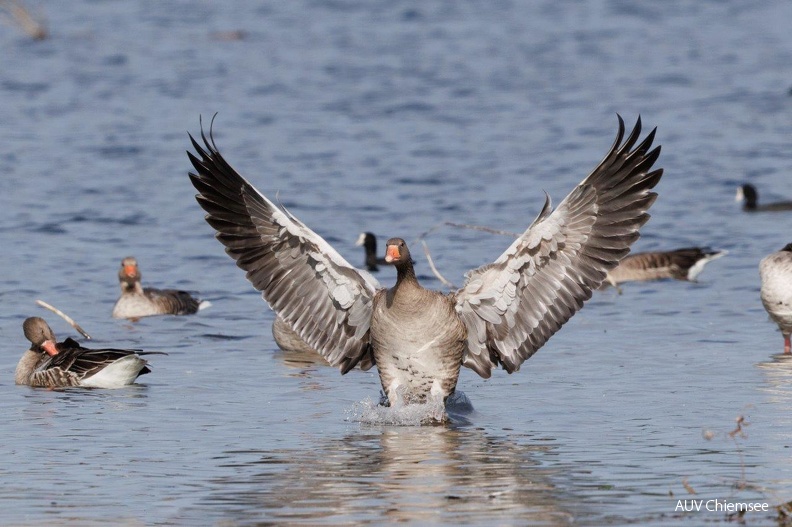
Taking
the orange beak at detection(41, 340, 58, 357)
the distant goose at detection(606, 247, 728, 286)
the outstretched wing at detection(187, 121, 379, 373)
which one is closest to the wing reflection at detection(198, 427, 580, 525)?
the outstretched wing at detection(187, 121, 379, 373)

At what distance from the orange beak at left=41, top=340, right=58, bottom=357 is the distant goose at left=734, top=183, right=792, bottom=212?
1228cm

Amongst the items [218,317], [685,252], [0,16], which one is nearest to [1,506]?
[218,317]

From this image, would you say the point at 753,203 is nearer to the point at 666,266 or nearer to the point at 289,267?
the point at 666,266

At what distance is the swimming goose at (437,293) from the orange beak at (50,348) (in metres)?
1.98

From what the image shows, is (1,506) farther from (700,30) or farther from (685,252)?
(700,30)

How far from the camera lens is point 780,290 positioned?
12.2 metres

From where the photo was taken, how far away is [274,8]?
44.0m

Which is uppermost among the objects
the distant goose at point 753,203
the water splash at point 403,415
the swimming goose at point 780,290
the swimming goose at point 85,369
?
the distant goose at point 753,203

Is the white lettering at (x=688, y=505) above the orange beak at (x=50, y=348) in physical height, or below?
below

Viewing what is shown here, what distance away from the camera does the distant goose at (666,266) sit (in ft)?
54.7

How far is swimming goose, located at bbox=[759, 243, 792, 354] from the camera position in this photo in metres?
12.1

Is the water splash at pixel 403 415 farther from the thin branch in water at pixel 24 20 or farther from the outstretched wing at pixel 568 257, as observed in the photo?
the thin branch in water at pixel 24 20

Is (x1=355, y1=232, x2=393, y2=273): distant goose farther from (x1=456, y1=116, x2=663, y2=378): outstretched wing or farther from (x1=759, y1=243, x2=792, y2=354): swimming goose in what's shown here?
(x1=456, y1=116, x2=663, y2=378): outstretched wing

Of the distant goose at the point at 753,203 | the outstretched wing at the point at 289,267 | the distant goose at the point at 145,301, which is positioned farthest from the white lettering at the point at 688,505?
the distant goose at the point at 753,203
